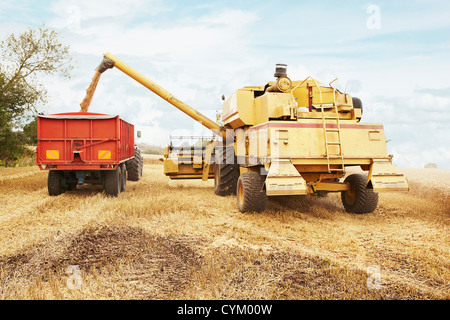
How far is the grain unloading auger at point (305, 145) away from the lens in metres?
6.90

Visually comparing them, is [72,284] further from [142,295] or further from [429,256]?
[429,256]

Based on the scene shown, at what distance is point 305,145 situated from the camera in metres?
7.04

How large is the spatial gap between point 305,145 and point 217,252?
2944 mm

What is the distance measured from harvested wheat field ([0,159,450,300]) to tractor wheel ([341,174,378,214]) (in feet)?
0.91

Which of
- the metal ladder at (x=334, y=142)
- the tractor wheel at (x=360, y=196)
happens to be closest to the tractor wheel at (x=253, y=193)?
the metal ladder at (x=334, y=142)

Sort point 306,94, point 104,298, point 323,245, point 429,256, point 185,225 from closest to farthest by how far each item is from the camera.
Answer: point 104,298
point 429,256
point 323,245
point 185,225
point 306,94

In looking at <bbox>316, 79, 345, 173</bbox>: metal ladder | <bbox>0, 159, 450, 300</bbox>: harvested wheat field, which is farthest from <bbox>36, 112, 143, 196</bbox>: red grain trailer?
<bbox>316, 79, 345, 173</bbox>: metal ladder

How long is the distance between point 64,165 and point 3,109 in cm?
983

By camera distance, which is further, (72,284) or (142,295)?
(72,284)

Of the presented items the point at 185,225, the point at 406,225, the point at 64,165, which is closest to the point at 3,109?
the point at 64,165

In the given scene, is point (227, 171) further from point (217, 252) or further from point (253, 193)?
point (217, 252)

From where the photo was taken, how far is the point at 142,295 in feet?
12.5

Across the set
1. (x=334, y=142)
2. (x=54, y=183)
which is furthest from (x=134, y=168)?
(x=334, y=142)

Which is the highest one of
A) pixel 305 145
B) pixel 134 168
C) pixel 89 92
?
pixel 89 92
